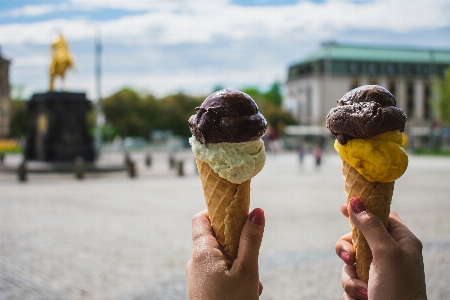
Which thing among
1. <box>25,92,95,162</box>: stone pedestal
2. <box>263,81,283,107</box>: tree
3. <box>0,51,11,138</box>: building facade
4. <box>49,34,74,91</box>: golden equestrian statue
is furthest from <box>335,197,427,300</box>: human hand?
<box>263,81,283,107</box>: tree

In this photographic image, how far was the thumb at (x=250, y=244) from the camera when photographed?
90.3 inches

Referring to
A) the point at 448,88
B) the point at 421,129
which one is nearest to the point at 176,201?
the point at 448,88

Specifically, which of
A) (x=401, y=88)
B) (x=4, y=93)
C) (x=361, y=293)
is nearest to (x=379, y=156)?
(x=361, y=293)

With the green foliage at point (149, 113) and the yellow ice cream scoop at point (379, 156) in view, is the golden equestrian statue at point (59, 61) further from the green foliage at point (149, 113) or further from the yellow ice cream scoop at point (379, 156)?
the green foliage at point (149, 113)

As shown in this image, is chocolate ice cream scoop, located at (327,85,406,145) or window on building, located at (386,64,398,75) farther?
window on building, located at (386,64,398,75)

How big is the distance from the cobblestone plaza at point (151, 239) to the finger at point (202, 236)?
4086 millimetres

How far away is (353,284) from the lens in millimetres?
2596

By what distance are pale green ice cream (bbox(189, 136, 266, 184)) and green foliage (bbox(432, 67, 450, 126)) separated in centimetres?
5270

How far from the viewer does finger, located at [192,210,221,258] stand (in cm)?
235

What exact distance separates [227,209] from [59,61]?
26085 mm

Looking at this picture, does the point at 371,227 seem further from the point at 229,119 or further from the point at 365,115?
the point at 229,119

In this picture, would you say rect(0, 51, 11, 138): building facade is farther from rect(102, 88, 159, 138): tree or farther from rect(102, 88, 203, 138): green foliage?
rect(102, 88, 203, 138): green foliage

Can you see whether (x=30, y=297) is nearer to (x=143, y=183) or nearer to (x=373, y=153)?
(x=373, y=153)

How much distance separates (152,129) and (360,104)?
228 ft
